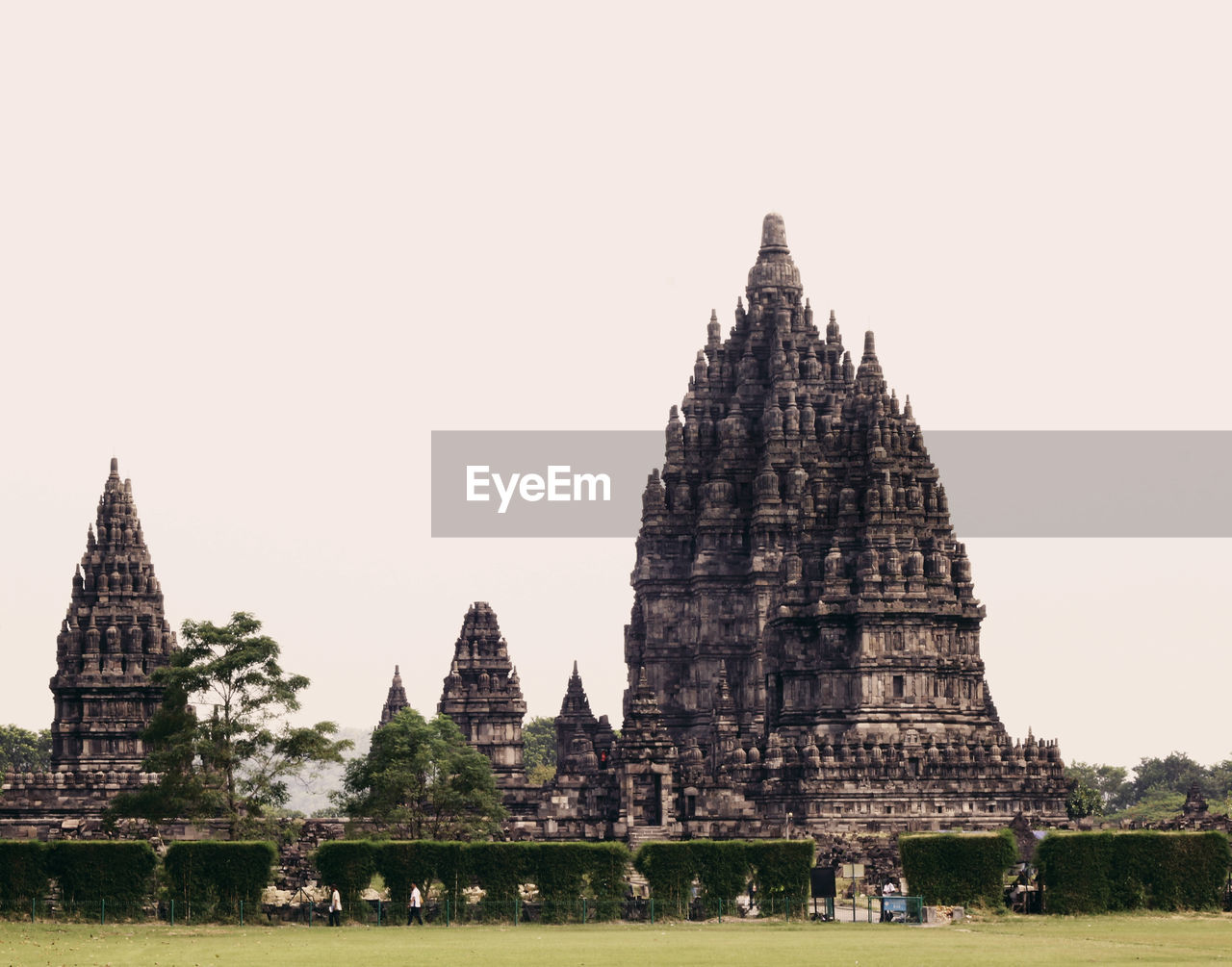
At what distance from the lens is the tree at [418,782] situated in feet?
485

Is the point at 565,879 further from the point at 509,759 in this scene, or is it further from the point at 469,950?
the point at 509,759

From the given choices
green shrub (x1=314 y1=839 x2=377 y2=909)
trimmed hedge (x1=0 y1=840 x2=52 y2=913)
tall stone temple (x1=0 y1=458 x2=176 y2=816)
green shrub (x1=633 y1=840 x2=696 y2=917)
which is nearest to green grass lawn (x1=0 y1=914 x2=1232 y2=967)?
trimmed hedge (x1=0 y1=840 x2=52 y2=913)

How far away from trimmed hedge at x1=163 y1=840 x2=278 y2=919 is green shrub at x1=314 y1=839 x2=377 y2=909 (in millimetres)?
3259

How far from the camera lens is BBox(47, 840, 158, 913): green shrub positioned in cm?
9831

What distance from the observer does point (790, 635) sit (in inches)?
6058

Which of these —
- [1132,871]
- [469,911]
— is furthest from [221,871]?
[1132,871]

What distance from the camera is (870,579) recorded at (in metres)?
150

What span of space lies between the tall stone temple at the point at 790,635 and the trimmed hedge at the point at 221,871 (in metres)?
41.0

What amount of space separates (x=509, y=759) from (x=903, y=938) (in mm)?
98999

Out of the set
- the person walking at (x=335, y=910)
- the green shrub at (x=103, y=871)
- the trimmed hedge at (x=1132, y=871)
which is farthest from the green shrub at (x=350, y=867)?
the trimmed hedge at (x=1132, y=871)

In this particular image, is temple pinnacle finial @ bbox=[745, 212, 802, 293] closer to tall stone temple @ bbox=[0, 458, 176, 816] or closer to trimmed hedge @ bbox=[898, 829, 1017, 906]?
tall stone temple @ bbox=[0, 458, 176, 816]

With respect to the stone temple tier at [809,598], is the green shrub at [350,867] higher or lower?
lower

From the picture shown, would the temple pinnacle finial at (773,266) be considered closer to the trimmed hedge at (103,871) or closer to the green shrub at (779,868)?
the green shrub at (779,868)

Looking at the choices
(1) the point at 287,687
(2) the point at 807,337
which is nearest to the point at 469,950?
(1) the point at 287,687
